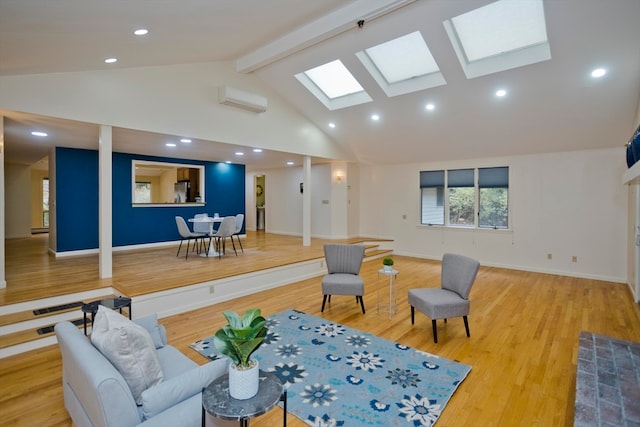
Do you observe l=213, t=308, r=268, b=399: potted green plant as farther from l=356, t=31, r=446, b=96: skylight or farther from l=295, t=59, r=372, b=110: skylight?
l=295, t=59, r=372, b=110: skylight

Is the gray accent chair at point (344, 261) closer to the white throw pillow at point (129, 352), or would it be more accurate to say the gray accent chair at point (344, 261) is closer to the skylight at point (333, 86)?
the white throw pillow at point (129, 352)

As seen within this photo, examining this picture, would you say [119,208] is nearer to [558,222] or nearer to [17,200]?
[17,200]

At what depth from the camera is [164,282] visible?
449 centimetres

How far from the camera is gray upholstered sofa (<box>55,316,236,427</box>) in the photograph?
1.44m

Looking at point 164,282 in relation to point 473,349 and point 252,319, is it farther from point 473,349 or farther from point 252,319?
point 473,349

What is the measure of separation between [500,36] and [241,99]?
424 cm

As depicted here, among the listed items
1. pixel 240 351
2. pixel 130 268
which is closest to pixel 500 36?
pixel 240 351

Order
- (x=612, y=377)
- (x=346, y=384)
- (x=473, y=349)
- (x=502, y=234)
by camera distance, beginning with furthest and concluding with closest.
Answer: (x=502, y=234) → (x=473, y=349) → (x=346, y=384) → (x=612, y=377)

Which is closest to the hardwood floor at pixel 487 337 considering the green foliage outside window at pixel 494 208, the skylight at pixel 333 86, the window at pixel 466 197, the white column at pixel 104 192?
the white column at pixel 104 192

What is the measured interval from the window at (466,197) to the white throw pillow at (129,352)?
298 inches

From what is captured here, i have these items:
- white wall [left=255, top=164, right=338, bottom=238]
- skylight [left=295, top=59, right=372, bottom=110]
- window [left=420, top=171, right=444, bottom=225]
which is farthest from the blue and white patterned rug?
white wall [left=255, top=164, right=338, bottom=238]

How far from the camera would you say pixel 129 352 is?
5.55ft

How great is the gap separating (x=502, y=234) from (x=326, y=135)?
4.79 metres

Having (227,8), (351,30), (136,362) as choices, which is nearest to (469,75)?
(351,30)
